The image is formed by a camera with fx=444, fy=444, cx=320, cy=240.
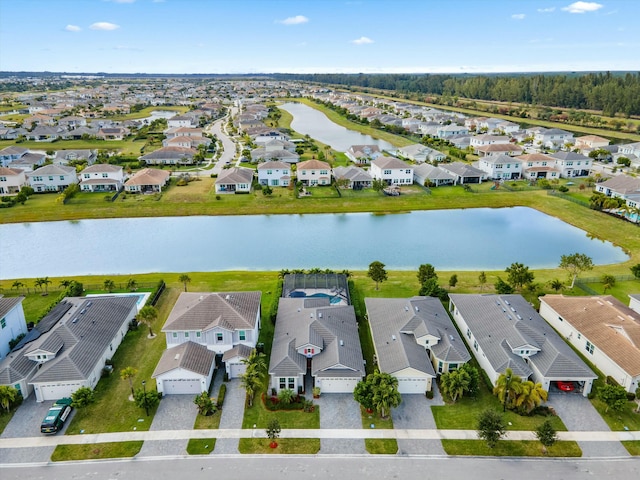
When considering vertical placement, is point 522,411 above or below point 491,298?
below

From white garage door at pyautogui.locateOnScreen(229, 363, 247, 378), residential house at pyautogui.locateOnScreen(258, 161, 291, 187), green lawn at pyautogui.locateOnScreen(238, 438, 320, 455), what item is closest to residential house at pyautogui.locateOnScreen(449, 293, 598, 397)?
green lawn at pyautogui.locateOnScreen(238, 438, 320, 455)

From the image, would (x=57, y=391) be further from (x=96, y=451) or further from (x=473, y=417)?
(x=473, y=417)

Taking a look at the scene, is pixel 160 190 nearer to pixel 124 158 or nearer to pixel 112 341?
pixel 124 158

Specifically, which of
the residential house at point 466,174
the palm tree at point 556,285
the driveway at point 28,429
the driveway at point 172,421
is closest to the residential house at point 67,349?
the driveway at point 28,429

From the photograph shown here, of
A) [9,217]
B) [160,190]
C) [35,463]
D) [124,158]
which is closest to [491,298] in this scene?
[35,463]

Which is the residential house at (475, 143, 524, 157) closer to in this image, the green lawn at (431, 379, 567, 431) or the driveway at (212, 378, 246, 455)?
the green lawn at (431, 379, 567, 431)

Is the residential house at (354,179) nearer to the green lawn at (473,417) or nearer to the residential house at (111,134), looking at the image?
the green lawn at (473,417)
